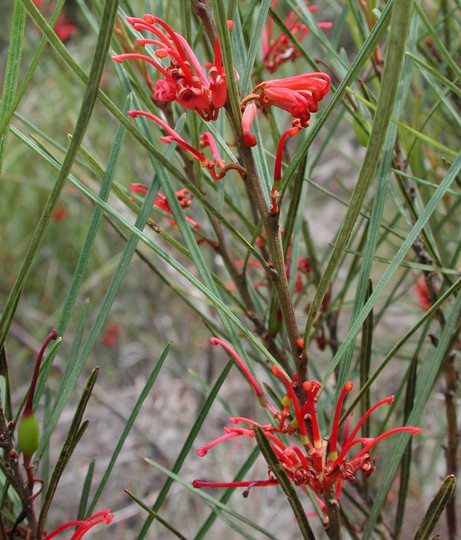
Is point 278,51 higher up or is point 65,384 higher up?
point 278,51

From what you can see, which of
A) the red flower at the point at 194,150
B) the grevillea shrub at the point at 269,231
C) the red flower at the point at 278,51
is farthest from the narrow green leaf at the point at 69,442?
the red flower at the point at 278,51

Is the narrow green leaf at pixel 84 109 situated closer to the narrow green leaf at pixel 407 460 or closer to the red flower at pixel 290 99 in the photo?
the red flower at pixel 290 99

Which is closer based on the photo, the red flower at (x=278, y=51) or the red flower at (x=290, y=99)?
the red flower at (x=290, y=99)

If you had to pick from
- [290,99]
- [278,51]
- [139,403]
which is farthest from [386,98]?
[278,51]

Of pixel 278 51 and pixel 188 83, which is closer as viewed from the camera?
pixel 188 83

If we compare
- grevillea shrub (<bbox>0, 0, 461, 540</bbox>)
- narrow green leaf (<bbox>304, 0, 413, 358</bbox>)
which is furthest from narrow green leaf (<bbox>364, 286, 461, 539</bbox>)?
narrow green leaf (<bbox>304, 0, 413, 358</bbox>)

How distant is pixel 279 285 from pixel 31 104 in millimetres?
1460

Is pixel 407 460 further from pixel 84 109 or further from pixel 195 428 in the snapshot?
pixel 84 109

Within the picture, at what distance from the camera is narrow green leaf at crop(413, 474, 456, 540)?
0.24 m

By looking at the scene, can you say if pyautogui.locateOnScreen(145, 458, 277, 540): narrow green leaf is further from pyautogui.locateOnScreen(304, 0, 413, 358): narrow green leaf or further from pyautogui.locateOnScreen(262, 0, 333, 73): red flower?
pyautogui.locateOnScreen(262, 0, 333, 73): red flower

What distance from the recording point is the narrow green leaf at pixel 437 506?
244mm

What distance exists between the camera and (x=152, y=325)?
1773 millimetres

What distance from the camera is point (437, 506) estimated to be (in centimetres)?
26

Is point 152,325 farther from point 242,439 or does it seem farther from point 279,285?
point 279,285
